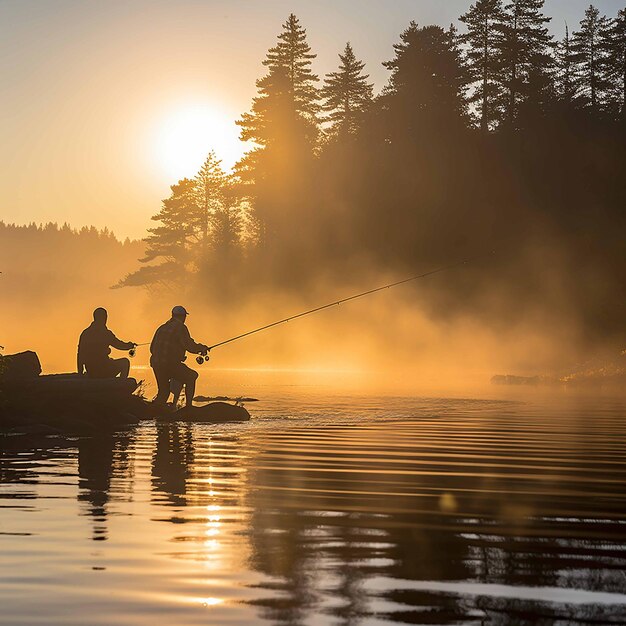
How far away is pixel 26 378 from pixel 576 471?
12.2 metres

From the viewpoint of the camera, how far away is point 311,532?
29.7 ft

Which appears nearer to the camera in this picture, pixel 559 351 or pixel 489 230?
pixel 559 351

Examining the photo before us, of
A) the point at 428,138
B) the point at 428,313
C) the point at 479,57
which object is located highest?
the point at 479,57

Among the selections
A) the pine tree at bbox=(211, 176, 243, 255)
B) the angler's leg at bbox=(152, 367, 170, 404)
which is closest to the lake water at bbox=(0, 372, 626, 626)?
the angler's leg at bbox=(152, 367, 170, 404)

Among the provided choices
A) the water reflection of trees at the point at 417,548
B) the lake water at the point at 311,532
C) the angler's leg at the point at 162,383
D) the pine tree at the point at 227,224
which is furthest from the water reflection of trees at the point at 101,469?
the pine tree at the point at 227,224

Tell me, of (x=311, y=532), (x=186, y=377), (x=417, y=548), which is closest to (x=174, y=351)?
(x=186, y=377)

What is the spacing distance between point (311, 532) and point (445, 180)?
80274 millimetres

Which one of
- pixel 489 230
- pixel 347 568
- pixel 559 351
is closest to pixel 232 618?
pixel 347 568

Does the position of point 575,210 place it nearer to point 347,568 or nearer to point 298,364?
point 298,364

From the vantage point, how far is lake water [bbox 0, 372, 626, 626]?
21.2ft

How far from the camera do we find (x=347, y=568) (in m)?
7.52

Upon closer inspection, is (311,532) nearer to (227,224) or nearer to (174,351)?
(174,351)

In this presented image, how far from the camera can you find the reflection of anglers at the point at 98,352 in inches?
922

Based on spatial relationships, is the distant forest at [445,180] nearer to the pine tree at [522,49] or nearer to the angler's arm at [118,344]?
the pine tree at [522,49]
